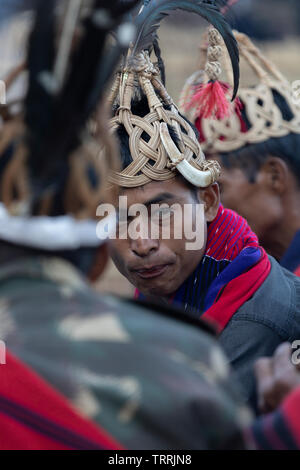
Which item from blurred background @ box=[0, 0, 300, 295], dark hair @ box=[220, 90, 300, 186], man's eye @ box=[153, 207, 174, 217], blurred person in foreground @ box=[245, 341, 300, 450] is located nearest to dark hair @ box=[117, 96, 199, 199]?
man's eye @ box=[153, 207, 174, 217]

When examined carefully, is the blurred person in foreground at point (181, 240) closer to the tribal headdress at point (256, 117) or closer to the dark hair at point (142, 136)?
the dark hair at point (142, 136)

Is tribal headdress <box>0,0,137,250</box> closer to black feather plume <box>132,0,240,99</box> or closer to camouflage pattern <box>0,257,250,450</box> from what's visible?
camouflage pattern <box>0,257,250,450</box>

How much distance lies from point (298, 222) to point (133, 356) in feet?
8.69

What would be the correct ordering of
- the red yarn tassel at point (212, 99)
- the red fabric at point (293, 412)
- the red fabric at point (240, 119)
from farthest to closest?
the red fabric at point (240, 119) → the red yarn tassel at point (212, 99) → the red fabric at point (293, 412)

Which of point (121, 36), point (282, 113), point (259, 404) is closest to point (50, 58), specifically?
point (121, 36)

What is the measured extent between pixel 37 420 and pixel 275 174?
276 centimetres

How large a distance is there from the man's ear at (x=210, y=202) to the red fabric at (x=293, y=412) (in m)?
1.25

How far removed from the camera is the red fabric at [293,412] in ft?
4.70

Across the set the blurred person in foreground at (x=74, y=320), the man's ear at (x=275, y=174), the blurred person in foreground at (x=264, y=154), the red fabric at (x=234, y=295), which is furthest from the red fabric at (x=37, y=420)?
the man's ear at (x=275, y=174)

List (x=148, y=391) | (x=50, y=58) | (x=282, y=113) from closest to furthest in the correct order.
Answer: (x=148, y=391) < (x=50, y=58) < (x=282, y=113)

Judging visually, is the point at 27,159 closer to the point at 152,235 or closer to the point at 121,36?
the point at 121,36

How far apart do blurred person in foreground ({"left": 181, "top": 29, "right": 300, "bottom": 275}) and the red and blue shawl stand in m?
1.14

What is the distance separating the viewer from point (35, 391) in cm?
133

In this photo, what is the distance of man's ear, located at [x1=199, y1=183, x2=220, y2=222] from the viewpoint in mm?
2666
